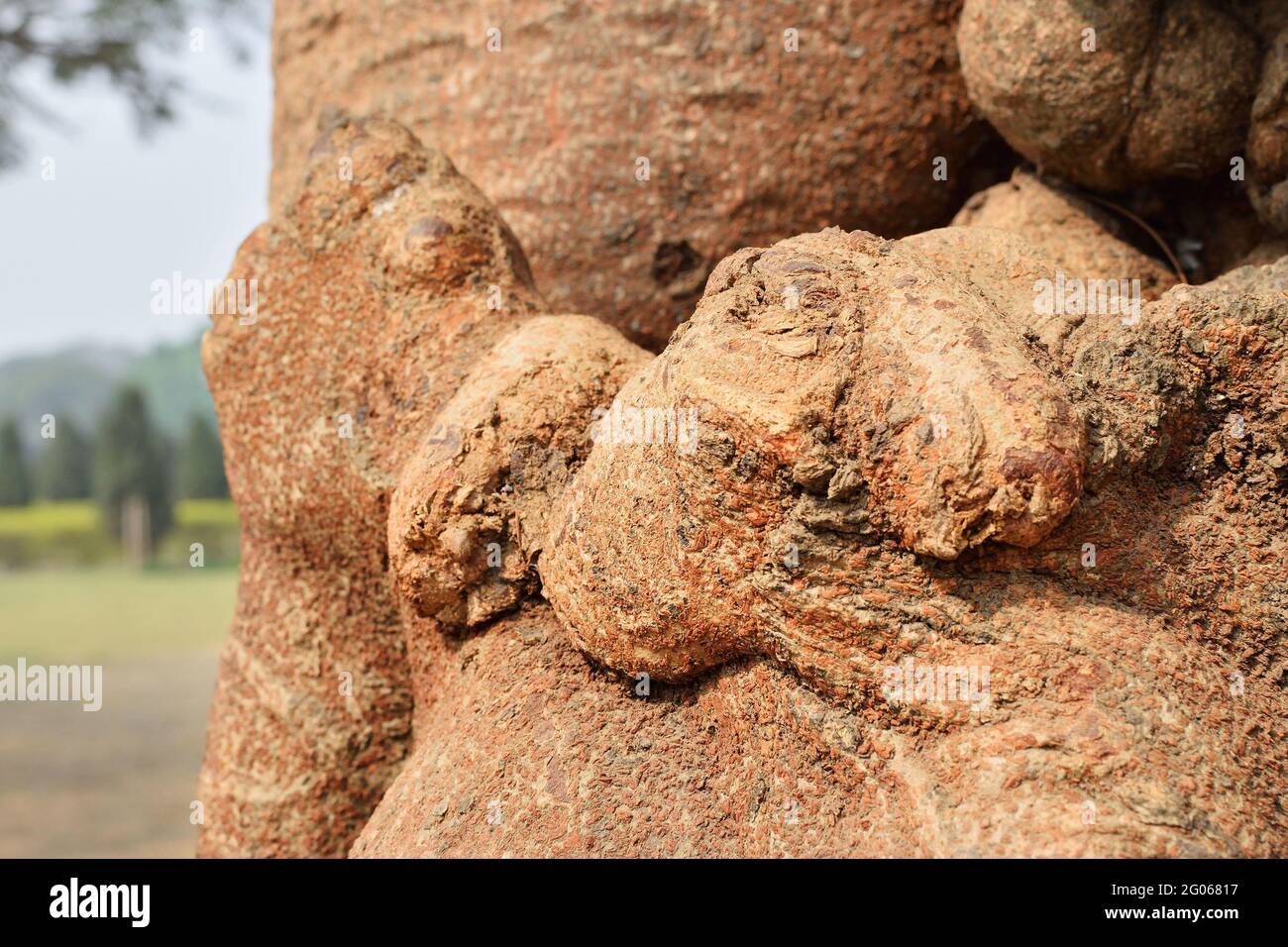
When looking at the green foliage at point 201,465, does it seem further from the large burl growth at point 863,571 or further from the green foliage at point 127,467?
the large burl growth at point 863,571

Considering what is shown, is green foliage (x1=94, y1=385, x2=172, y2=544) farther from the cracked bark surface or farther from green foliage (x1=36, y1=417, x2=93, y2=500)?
the cracked bark surface

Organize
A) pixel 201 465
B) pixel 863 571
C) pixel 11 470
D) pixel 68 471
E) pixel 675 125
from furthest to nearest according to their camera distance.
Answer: pixel 68 471 → pixel 201 465 → pixel 11 470 → pixel 675 125 → pixel 863 571

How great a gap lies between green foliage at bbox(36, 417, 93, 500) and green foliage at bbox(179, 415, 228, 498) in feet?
4.66

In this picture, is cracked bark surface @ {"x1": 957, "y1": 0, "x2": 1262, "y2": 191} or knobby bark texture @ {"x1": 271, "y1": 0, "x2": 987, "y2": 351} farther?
knobby bark texture @ {"x1": 271, "y1": 0, "x2": 987, "y2": 351}

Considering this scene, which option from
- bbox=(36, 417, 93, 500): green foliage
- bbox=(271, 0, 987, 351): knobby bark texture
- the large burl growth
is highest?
bbox=(271, 0, 987, 351): knobby bark texture

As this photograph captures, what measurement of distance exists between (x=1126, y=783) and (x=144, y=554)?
14010mm

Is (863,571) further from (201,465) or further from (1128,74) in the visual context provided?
(201,465)

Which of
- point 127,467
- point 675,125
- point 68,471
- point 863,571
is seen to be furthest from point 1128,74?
point 68,471

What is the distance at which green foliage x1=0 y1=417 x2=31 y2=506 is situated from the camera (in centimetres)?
1395

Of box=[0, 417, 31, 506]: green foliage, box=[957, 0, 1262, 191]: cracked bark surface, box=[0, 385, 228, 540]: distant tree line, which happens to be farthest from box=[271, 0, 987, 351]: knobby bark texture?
box=[0, 417, 31, 506]: green foliage

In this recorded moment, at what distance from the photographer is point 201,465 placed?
571 inches

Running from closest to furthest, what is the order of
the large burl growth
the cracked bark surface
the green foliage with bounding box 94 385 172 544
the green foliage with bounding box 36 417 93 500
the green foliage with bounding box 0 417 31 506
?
the large burl growth
the cracked bark surface
the green foliage with bounding box 0 417 31 506
the green foliage with bounding box 94 385 172 544
the green foliage with bounding box 36 417 93 500

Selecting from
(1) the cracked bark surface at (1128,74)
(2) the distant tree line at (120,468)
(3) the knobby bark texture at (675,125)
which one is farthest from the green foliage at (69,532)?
(1) the cracked bark surface at (1128,74)

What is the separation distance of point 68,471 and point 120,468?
52.5 inches
